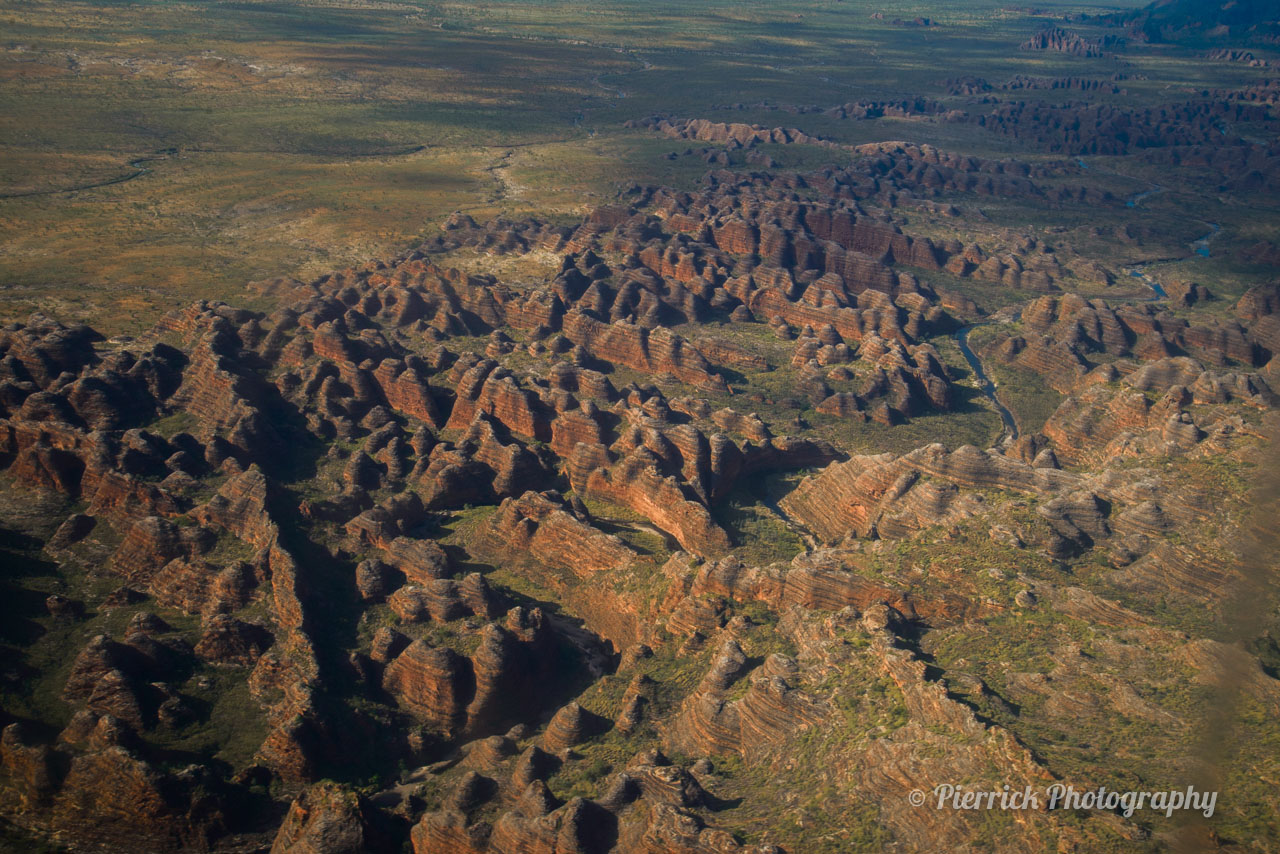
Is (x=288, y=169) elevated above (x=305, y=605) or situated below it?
above

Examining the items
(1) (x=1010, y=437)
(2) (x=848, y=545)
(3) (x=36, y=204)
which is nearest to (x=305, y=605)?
(2) (x=848, y=545)

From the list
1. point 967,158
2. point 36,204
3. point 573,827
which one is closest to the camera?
point 573,827

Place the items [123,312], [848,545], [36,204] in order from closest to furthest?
[848,545]
[123,312]
[36,204]

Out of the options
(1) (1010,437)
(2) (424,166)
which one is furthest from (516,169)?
(1) (1010,437)

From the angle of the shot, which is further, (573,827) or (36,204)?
(36,204)

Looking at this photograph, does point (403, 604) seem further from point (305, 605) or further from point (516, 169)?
point (516, 169)

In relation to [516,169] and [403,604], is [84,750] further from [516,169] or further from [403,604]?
[516,169]

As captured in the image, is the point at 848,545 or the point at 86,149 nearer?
the point at 848,545

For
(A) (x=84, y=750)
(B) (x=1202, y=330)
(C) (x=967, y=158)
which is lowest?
(A) (x=84, y=750)

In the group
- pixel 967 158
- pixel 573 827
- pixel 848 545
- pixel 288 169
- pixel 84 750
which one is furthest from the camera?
pixel 967 158
